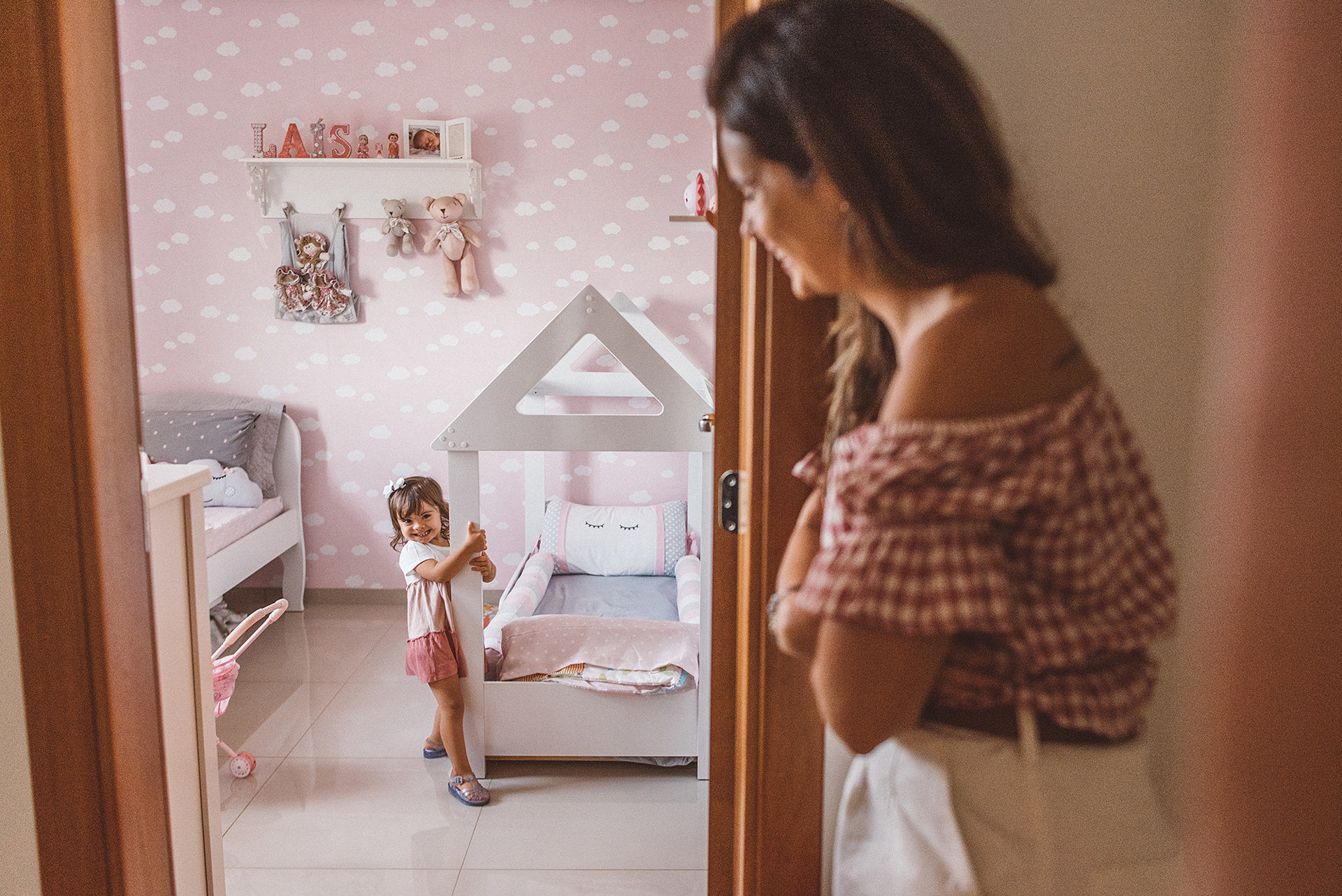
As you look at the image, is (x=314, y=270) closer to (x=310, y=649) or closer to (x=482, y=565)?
(x=310, y=649)

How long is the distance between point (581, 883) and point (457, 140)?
2523 millimetres

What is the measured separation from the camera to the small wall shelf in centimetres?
320

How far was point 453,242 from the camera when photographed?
319 cm

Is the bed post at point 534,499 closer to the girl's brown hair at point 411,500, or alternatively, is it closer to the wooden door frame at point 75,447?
the girl's brown hair at point 411,500

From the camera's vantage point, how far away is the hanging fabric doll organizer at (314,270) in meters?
3.24

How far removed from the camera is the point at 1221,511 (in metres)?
0.73

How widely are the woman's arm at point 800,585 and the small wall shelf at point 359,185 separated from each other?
9.08 feet

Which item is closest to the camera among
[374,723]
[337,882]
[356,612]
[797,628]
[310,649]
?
[797,628]

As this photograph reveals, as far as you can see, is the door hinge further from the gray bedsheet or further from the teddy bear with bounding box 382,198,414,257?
the teddy bear with bounding box 382,198,414,257

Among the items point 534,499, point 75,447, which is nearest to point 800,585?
point 75,447

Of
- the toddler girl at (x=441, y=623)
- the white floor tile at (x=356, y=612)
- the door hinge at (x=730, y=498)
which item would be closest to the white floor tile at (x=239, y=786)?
the toddler girl at (x=441, y=623)

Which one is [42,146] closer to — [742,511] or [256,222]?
[742,511]

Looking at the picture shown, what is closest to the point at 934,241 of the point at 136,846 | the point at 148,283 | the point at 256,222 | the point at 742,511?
the point at 742,511

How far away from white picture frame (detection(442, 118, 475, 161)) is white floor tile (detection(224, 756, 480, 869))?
2.09 meters
